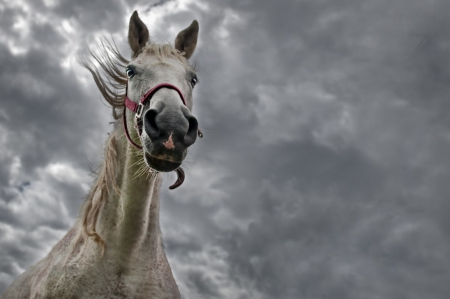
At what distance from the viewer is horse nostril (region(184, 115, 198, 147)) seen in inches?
164

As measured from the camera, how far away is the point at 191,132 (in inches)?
167

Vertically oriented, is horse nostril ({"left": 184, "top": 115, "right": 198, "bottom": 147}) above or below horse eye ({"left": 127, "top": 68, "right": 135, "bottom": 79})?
below

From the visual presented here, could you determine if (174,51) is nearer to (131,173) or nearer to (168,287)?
(131,173)

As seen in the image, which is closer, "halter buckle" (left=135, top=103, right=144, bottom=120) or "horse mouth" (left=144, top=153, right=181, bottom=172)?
"horse mouth" (left=144, top=153, right=181, bottom=172)

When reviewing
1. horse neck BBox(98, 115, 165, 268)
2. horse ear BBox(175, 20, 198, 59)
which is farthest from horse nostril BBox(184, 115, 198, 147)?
horse ear BBox(175, 20, 198, 59)

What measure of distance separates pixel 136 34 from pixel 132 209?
269 centimetres

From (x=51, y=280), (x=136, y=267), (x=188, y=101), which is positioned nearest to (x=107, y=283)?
(x=136, y=267)

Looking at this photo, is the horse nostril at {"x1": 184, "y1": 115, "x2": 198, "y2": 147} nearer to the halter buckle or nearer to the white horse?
the white horse

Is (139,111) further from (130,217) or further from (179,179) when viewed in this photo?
(130,217)

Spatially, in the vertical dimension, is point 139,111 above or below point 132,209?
above

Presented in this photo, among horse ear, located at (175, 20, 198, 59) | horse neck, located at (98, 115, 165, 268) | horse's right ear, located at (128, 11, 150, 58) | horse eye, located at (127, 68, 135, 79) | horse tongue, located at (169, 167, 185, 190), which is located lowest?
horse neck, located at (98, 115, 165, 268)

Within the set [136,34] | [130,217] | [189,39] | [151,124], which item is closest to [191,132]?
[151,124]

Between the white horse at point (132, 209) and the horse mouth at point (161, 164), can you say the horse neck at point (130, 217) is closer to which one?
the white horse at point (132, 209)

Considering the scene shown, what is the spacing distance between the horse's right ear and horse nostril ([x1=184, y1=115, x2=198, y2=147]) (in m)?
2.32
